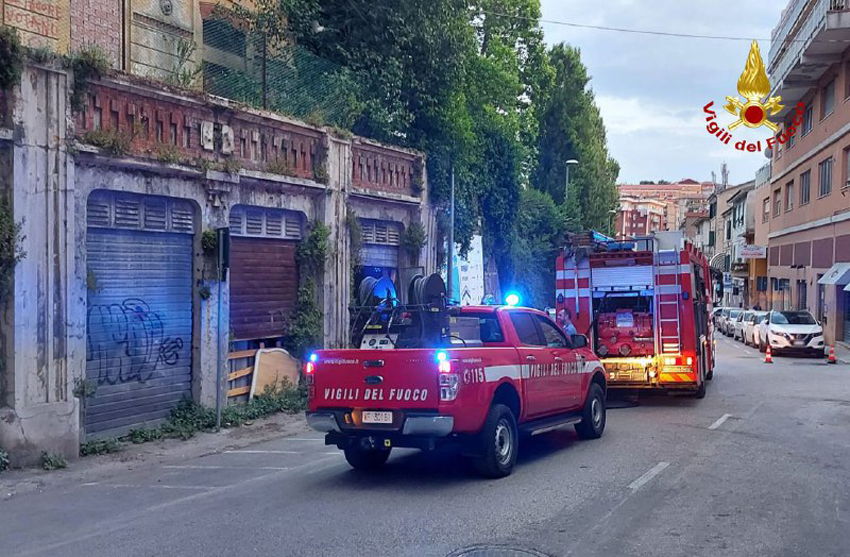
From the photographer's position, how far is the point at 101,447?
10352 millimetres

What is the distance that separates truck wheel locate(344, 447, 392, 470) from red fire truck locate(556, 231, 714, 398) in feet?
21.8

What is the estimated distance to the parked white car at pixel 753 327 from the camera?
32062 mm

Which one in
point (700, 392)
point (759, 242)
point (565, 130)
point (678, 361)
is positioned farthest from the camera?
point (759, 242)

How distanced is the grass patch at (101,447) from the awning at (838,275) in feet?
90.0

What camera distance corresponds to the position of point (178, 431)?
11.6 m

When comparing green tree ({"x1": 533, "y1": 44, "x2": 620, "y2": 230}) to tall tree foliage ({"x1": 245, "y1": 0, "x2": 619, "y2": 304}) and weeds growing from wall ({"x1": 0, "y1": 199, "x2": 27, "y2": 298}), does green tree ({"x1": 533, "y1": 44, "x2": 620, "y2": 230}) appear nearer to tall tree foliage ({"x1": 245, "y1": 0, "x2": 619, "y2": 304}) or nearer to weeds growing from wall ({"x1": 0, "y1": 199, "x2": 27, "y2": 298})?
tall tree foliage ({"x1": 245, "y1": 0, "x2": 619, "y2": 304})

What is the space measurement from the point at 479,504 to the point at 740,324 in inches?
1311

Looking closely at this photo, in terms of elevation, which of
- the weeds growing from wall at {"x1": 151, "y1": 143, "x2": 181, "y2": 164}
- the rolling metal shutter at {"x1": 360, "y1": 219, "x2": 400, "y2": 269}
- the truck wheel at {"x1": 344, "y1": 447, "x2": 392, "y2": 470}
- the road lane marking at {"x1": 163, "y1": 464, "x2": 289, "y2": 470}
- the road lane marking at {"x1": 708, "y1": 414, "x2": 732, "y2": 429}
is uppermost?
the weeds growing from wall at {"x1": 151, "y1": 143, "x2": 181, "y2": 164}

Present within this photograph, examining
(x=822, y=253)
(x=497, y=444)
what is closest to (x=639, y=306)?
(x=497, y=444)

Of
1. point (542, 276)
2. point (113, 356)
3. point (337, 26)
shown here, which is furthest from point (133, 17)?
point (542, 276)

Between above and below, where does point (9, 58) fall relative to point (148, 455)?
above

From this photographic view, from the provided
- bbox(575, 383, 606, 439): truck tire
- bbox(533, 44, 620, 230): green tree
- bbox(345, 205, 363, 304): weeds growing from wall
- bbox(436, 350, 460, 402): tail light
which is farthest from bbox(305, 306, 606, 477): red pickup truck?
bbox(533, 44, 620, 230): green tree

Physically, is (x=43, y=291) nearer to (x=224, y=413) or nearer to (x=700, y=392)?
(x=224, y=413)

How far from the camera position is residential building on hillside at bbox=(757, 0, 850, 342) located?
31.6 meters
